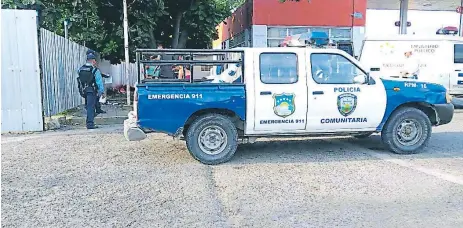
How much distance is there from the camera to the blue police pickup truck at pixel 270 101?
252 inches

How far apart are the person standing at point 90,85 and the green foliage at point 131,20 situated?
114 inches

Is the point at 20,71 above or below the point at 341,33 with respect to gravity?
below

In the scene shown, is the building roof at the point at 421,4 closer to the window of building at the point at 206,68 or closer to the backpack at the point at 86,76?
the backpack at the point at 86,76

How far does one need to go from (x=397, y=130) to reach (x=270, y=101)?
7.78 feet

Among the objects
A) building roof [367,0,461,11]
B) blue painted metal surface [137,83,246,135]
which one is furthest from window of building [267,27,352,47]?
blue painted metal surface [137,83,246,135]

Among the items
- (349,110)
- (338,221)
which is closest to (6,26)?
(349,110)

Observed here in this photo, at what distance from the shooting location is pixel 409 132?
285 inches

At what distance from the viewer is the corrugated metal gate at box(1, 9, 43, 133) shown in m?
9.09

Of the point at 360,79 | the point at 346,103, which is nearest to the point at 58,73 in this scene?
the point at 346,103

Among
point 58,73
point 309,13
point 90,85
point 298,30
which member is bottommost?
point 90,85

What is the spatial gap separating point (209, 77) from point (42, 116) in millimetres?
4517

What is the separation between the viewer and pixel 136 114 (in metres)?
6.38

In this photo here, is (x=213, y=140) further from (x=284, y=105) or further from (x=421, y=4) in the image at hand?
(x=421, y=4)

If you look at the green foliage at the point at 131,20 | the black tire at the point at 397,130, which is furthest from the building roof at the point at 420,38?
the black tire at the point at 397,130
